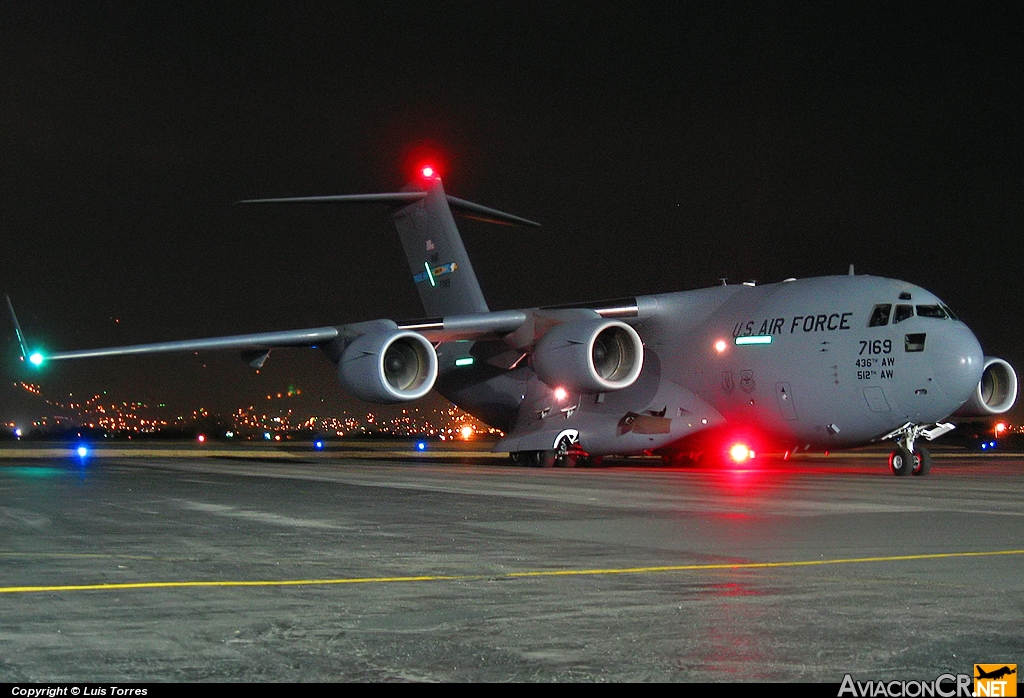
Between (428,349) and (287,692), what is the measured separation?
21481 millimetres

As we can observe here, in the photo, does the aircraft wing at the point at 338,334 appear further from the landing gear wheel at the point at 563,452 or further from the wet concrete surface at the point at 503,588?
the wet concrete surface at the point at 503,588

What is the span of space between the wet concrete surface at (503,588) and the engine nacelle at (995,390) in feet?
40.8

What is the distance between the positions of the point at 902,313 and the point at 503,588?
17.9 meters

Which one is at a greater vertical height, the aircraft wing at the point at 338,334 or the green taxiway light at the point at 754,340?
the aircraft wing at the point at 338,334

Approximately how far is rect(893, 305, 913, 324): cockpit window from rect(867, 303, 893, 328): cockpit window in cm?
15

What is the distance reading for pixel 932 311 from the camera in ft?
77.6

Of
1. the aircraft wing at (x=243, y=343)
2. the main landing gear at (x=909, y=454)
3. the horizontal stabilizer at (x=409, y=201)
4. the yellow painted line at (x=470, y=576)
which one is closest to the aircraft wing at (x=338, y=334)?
the aircraft wing at (x=243, y=343)

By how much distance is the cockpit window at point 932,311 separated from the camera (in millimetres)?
23531

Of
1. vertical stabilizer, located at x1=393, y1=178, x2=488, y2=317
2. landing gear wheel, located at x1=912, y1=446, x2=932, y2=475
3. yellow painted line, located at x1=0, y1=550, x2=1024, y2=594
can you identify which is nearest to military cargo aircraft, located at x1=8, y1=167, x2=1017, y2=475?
landing gear wheel, located at x1=912, y1=446, x2=932, y2=475

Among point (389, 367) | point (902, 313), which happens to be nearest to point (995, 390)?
point (902, 313)

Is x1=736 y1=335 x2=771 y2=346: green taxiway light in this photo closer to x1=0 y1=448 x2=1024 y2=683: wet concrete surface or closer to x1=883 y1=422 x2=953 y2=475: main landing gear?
x1=883 y1=422 x2=953 y2=475: main landing gear

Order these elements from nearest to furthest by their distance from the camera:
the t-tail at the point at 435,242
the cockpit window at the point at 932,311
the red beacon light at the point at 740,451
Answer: the cockpit window at the point at 932,311 → the red beacon light at the point at 740,451 → the t-tail at the point at 435,242

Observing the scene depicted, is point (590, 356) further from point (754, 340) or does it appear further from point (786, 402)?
point (786, 402)

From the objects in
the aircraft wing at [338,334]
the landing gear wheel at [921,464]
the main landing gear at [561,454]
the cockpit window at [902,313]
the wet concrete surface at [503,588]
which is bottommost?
the wet concrete surface at [503,588]
